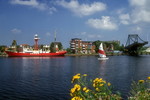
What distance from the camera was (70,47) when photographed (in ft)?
597

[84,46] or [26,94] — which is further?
[84,46]

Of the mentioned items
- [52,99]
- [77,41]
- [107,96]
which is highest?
[77,41]

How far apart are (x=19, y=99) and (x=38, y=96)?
203cm

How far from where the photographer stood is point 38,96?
20844 mm

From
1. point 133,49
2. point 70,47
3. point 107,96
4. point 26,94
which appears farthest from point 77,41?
point 107,96

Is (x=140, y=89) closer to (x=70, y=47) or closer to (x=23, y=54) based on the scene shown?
(x=23, y=54)

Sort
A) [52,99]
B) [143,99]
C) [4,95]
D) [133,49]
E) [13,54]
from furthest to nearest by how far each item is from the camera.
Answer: [133,49] < [13,54] < [4,95] < [52,99] < [143,99]

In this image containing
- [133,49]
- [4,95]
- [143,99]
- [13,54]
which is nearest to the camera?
[143,99]

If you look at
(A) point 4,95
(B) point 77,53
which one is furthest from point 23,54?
(A) point 4,95

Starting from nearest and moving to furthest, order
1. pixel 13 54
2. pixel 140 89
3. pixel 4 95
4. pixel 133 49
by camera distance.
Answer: pixel 140 89 → pixel 4 95 → pixel 13 54 → pixel 133 49

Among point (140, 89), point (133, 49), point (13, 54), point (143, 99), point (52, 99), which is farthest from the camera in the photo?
point (133, 49)

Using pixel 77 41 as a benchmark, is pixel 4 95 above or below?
below

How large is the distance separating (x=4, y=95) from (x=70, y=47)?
528 feet

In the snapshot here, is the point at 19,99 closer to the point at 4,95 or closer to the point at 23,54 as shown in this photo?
the point at 4,95
